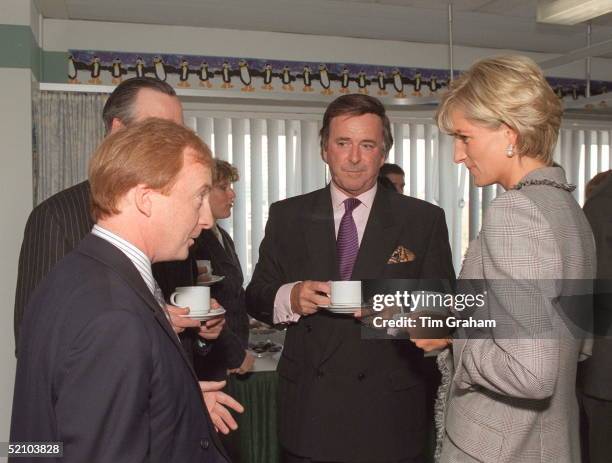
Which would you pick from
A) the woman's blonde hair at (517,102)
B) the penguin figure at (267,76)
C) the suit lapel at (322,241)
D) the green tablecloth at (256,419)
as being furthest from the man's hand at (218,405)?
the penguin figure at (267,76)

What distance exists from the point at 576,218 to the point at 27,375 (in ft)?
3.57

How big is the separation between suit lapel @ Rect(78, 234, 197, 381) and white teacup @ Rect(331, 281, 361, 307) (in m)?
0.67

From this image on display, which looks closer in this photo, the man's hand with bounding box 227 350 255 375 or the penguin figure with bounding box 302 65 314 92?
the man's hand with bounding box 227 350 255 375

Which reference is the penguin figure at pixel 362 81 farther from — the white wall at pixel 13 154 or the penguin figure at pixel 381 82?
the white wall at pixel 13 154

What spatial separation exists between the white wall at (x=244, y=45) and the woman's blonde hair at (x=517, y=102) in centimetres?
402

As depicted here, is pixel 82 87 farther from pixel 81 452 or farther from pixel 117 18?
pixel 81 452

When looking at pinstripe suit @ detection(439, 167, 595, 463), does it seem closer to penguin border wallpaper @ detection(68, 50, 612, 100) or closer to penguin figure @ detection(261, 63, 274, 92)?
penguin border wallpaper @ detection(68, 50, 612, 100)

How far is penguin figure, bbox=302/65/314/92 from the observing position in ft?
17.3

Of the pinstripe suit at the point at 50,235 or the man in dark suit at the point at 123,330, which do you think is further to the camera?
the pinstripe suit at the point at 50,235

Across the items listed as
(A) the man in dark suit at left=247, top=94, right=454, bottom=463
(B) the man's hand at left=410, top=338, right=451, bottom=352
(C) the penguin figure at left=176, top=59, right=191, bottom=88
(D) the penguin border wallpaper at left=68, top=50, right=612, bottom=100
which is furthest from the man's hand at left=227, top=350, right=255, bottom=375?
(C) the penguin figure at left=176, top=59, right=191, bottom=88

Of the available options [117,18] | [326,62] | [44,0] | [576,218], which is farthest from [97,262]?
[326,62]

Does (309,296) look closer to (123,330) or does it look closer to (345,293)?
(345,293)

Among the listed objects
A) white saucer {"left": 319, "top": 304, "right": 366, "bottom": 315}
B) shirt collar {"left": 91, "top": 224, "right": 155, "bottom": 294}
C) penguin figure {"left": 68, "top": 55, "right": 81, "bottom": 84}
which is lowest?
white saucer {"left": 319, "top": 304, "right": 366, "bottom": 315}

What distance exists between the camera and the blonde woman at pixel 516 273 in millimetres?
1214
